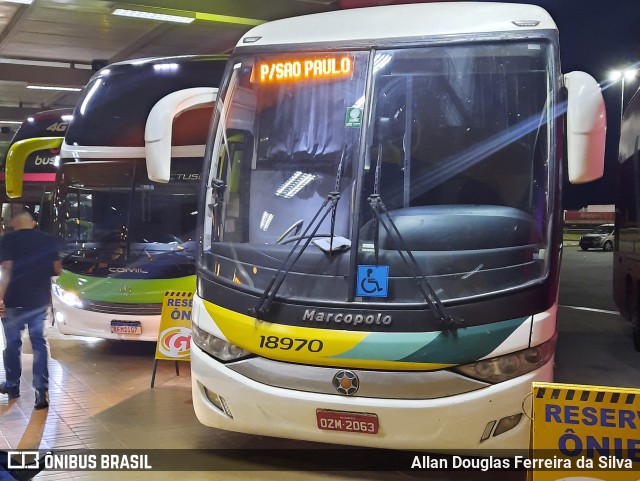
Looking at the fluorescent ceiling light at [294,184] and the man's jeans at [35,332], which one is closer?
the fluorescent ceiling light at [294,184]

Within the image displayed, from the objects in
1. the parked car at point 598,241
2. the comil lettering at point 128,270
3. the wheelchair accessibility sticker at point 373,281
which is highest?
the wheelchair accessibility sticker at point 373,281

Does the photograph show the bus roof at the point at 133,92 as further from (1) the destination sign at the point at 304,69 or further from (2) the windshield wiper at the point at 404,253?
(2) the windshield wiper at the point at 404,253

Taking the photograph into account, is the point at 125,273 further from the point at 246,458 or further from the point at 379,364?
the point at 379,364

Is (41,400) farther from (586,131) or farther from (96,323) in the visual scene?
(586,131)

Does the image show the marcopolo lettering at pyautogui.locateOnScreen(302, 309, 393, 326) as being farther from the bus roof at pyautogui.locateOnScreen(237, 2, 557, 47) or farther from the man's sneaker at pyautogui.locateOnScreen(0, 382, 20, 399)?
the man's sneaker at pyautogui.locateOnScreen(0, 382, 20, 399)

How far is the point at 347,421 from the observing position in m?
5.19

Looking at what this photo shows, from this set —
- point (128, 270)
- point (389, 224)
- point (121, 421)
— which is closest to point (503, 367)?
point (389, 224)

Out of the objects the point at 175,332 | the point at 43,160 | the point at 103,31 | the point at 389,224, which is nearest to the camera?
the point at 389,224

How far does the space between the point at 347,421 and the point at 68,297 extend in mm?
5870

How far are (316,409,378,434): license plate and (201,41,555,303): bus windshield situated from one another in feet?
2.42

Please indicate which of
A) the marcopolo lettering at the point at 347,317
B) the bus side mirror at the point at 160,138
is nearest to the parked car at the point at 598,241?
the bus side mirror at the point at 160,138

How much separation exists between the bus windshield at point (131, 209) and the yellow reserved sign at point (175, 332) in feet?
4.98

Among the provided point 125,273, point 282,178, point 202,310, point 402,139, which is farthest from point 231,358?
point 125,273

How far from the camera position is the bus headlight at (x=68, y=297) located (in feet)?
32.6
